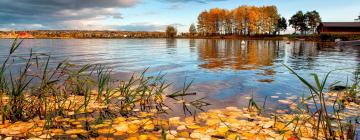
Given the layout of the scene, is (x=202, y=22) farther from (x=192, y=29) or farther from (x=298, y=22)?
(x=298, y=22)

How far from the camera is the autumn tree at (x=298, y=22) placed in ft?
378

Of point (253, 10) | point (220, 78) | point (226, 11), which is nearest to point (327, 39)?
point (253, 10)

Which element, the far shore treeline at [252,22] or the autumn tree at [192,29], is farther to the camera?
the autumn tree at [192,29]

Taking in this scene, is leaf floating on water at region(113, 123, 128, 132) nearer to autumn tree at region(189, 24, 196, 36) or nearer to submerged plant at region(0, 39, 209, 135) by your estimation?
submerged plant at region(0, 39, 209, 135)

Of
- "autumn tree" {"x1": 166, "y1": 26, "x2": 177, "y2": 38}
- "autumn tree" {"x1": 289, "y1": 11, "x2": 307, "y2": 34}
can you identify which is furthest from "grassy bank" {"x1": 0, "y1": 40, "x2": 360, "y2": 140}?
"autumn tree" {"x1": 166, "y1": 26, "x2": 177, "y2": 38}

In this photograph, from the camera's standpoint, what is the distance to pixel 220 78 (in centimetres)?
1480

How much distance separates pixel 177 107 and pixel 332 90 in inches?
275

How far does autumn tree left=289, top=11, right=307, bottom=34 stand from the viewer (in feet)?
378

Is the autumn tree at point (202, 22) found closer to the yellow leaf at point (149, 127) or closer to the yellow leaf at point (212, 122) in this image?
the yellow leaf at point (212, 122)

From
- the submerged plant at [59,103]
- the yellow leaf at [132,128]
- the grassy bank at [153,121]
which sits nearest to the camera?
the grassy bank at [153,121]

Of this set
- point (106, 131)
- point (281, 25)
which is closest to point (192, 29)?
point (281, 25)

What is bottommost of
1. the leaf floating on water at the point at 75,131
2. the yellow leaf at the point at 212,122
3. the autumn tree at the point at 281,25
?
the yellow leaf at the point at 212,122

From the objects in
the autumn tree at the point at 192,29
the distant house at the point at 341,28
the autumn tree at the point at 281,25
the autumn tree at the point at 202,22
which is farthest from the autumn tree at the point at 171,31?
the distant house at the point at 341,28

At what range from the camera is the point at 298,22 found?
116 m
